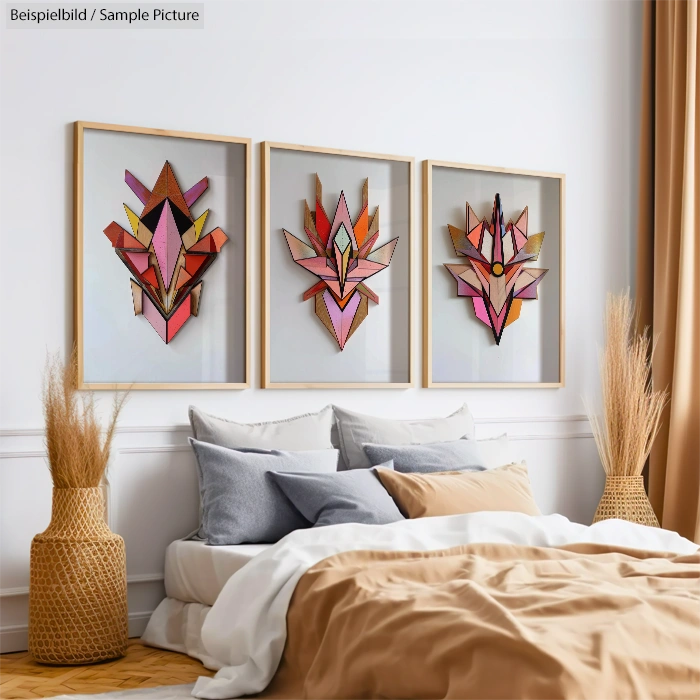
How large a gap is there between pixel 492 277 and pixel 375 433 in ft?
3.53

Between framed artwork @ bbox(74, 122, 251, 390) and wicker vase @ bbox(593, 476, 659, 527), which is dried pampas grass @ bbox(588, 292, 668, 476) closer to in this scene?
wicker vase @ bbox(593, 476, 659, 527)

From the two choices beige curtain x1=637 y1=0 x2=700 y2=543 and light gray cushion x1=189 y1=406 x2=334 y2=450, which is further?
beige curtain x1=637 y1=0 x2=700 y2=543

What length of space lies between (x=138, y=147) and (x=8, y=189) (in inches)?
22.2

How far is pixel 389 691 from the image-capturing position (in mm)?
2471

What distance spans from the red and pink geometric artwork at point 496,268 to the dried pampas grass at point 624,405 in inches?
19.2

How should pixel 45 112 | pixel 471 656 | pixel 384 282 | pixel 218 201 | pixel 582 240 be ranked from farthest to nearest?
pixel 582 240
pixel 384 282
pixel 218 201
pixel 45 112
pixel 471 656

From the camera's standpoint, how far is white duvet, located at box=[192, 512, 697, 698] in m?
2.99

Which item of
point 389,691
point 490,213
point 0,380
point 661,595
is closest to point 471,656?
point 389,691

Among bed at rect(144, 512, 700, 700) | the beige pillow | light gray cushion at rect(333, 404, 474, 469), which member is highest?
light gray cushion at rect(333, 404, 474, 469)

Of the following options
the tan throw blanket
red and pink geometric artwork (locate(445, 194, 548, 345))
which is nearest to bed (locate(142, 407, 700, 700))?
the tan throw blanket

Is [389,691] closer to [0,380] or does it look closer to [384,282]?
[0,380]

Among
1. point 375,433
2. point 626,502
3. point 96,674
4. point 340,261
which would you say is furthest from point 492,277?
point 96,674

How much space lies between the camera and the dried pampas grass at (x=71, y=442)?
3658mm

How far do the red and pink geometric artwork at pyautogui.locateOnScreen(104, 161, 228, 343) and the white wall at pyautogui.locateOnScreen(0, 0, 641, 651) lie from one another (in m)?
0.23
